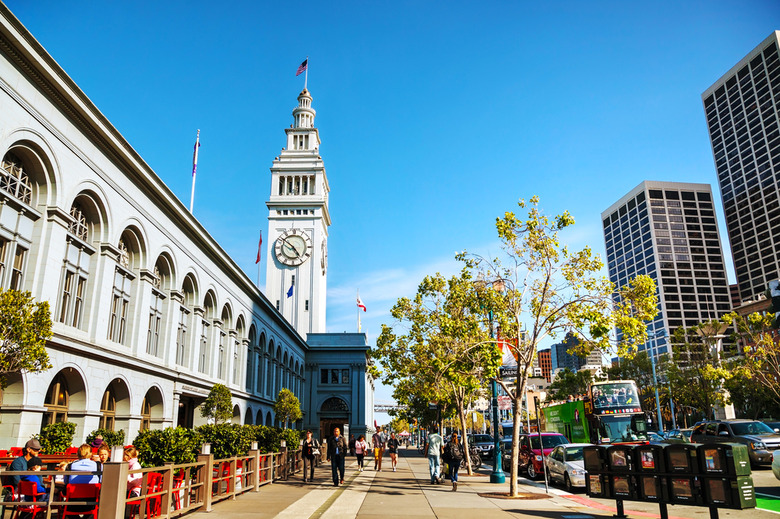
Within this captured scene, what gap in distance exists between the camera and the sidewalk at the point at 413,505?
13484 millimetres

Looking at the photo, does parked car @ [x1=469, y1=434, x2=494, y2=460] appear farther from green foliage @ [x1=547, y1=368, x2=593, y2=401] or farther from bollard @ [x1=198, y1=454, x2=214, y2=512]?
green foliage @ [x1=547, y1=368, x2=593, y2=401]

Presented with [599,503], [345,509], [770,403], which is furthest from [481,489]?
[770,403]

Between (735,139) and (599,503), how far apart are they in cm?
19147

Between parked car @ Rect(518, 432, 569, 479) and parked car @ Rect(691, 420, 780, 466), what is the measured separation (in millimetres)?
6406

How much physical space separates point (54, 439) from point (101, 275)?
713 centimetres

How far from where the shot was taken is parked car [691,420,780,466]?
2198 centimetres

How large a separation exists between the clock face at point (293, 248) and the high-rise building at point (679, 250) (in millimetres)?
136800

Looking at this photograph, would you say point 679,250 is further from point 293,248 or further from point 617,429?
point 617,429

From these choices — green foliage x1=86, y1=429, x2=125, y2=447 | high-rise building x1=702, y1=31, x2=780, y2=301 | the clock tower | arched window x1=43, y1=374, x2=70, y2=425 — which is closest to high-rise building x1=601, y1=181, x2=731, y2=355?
high-rise building x1=702, y1=31, x2=780, y2=301

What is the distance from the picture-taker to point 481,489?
20.4m

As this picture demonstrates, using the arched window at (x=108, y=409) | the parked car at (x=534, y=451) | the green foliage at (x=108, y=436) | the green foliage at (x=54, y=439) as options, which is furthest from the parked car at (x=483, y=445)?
the green foliage at (x=54, y=439)

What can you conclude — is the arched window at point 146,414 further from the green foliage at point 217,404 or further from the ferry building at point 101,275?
the green foliage at point 217,404

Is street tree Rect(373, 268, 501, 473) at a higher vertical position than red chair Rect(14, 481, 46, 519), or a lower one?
higher

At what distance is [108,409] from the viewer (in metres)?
23.4
